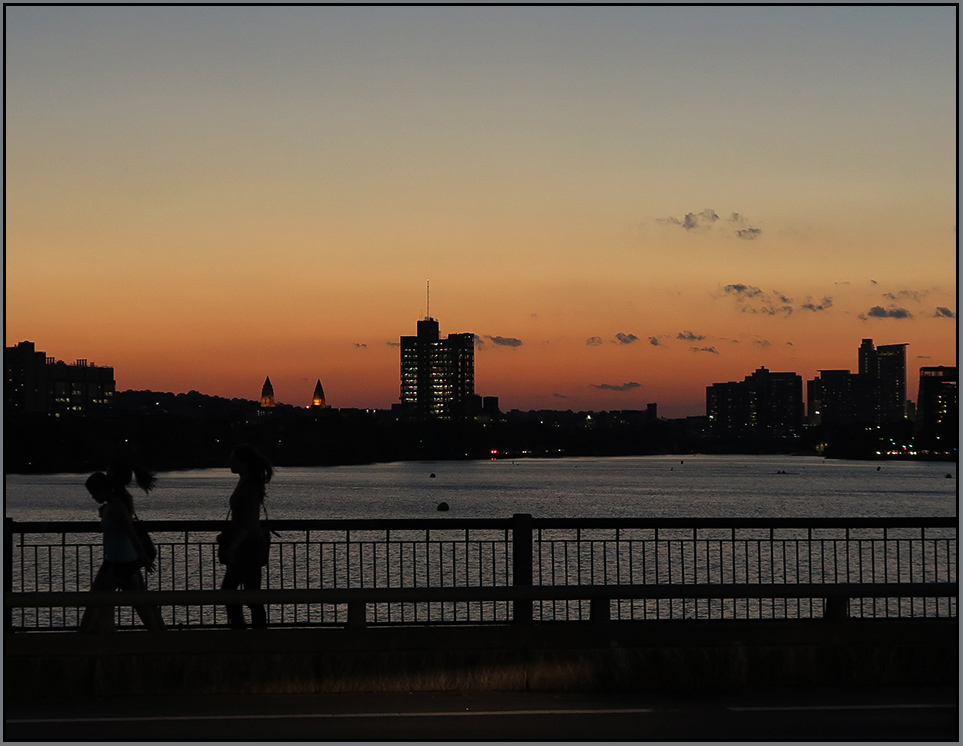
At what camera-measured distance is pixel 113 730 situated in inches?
379

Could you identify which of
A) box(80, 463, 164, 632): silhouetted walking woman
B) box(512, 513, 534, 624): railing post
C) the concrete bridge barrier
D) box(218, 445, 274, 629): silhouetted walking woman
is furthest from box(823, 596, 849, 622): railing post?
box(80, 463, 164, 632): silhouetted walking woman

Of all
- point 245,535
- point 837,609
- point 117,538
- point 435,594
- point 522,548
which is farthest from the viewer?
point 522,548

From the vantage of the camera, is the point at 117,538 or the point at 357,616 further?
the point at 117,538

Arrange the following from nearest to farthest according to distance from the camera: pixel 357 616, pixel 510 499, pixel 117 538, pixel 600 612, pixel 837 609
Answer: pixel 357 616 < pixel 600 612 < pixel 837 609 < pixel 117 538 < pixel 510 499

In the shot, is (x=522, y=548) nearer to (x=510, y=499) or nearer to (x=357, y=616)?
(x=357, y=616)

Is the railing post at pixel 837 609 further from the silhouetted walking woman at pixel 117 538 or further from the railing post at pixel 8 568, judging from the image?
the railing post at pixel 8 568

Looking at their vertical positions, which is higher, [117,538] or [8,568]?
Answer: [117,538]

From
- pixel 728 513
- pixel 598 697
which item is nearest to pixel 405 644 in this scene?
pixel 598 697

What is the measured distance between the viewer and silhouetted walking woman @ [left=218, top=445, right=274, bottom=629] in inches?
484

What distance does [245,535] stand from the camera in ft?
40.4

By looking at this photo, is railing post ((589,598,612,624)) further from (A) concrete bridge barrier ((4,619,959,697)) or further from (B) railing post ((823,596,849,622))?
(B) railing post ((823,596,849,622))

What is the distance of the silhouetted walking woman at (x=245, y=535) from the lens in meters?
12.3

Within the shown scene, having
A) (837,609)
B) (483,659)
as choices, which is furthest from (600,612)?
(837,609)

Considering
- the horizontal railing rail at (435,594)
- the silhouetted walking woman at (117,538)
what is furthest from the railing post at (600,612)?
the silhouetted walking woman at (117,538)
